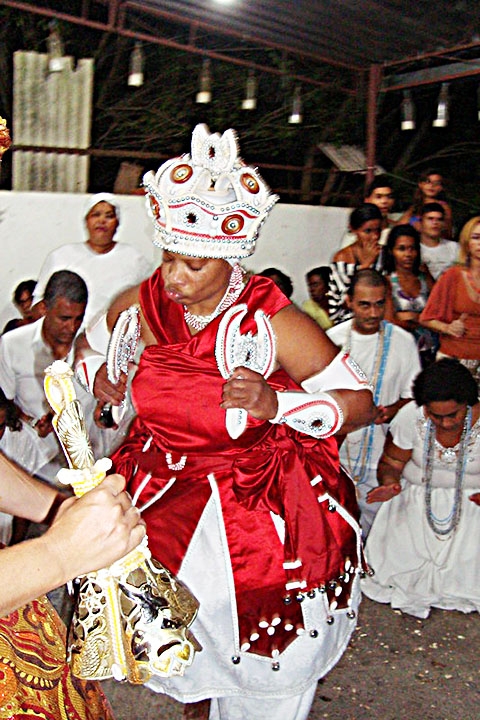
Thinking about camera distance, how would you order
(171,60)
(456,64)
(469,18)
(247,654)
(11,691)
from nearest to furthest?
(11,691) → (247,654) → (469,18) → (456,64) → (171,60)

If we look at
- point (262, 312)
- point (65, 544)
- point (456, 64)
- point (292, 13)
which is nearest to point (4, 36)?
point (292, 13)

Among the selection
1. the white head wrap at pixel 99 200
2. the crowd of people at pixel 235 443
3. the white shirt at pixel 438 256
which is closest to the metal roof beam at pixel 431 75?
the white shirt at pixel 438 256

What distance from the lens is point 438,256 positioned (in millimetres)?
5699

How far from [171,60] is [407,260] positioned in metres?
4.44

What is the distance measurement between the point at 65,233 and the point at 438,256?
2.56 meters

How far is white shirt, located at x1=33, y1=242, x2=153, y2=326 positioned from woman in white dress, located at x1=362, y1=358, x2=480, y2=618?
206 cm

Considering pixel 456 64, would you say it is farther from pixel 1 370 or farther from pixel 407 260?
pixel 1 370

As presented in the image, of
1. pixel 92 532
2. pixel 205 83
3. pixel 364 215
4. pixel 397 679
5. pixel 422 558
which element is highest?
pixel 205 83

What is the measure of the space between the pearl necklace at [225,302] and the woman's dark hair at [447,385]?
178cm

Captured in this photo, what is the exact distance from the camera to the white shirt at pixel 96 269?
5.21m

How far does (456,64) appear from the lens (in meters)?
6.80

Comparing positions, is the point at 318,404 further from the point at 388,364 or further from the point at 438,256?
the point at 438,256

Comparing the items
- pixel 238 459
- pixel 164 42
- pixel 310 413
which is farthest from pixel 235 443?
pixel 164 42

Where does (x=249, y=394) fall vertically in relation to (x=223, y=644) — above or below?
above
